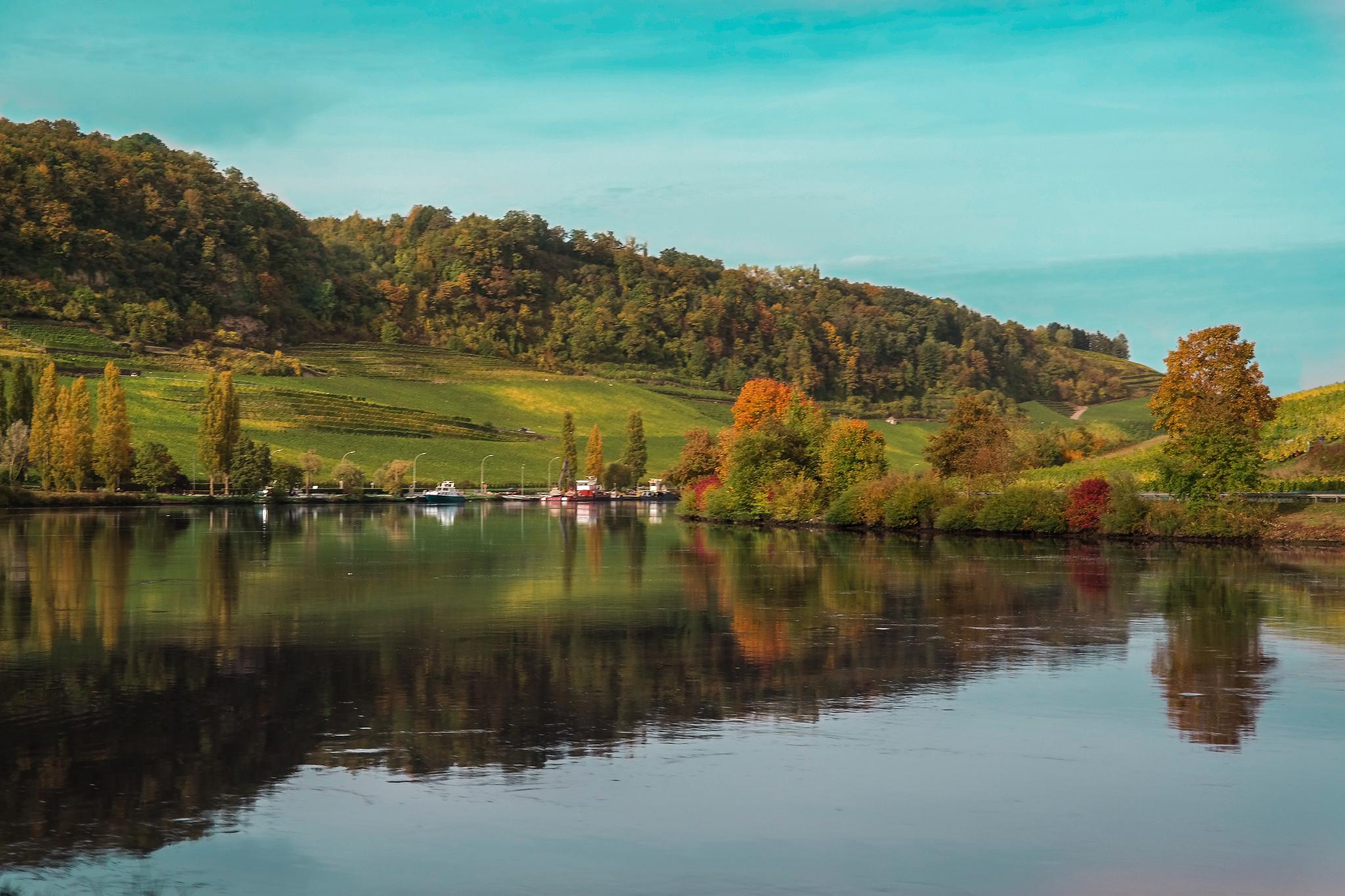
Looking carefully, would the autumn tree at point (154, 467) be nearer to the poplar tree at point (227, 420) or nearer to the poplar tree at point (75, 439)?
the poplar tree at point (227, 420)

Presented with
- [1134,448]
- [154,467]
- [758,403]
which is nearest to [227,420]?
[154,467]

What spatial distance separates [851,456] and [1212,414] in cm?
2581

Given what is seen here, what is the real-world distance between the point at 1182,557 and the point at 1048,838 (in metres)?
43.5

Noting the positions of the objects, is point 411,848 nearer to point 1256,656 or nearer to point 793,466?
point 1256,656

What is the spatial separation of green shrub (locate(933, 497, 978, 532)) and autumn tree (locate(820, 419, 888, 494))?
11641mm

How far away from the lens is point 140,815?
44.1 feet

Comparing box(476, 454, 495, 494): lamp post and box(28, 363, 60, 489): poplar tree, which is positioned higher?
box(28, 363, 60, 489): poplar tree

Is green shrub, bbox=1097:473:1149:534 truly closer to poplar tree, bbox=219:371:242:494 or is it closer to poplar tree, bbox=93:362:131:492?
poplar tree, bbox=219:371:242:494

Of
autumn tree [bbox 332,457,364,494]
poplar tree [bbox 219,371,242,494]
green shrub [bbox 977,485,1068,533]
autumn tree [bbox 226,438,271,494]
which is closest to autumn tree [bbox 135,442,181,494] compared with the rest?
autumn tree [bbox 226,438,271,494]

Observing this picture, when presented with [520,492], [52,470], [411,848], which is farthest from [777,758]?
[520,492]

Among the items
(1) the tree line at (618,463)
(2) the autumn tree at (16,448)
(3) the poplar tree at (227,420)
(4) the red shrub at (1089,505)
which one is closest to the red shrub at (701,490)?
(4) the red shrub at (1089,505)

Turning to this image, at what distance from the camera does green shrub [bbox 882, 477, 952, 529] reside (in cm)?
7756

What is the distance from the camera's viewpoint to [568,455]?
176 meters

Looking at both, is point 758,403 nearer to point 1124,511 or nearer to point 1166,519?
point 1124,511
